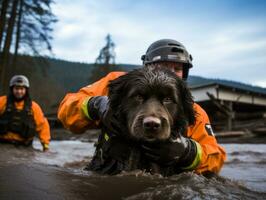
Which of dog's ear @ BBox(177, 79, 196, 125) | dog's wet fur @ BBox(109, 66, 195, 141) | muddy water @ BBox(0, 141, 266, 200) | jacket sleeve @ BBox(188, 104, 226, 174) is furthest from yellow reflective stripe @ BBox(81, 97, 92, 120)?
jacket sleeve @ BBox(188, 104, 226, 174)

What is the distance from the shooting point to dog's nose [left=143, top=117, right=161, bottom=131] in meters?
3.53

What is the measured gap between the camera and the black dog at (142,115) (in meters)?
3.72

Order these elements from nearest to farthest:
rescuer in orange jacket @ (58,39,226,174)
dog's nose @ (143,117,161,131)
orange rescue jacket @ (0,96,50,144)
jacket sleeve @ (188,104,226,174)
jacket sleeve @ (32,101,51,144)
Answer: dog's nose @ (143,117,161,131) < rescuer in orange jacket @ (58,39,226,174) < jacket sleeve @ (188,104,226,174) < orange rescue jacket @ (0,96,50,144) < jacket sleeve @ (32,101,51,144)

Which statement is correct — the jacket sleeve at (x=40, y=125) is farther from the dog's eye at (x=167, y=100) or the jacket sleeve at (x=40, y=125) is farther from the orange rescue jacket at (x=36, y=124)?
the dog's eye at (x=167, y=100)

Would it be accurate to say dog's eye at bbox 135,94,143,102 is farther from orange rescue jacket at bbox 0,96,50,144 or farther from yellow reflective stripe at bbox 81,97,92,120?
orange rescue jacket at bbox 0,96,50,144

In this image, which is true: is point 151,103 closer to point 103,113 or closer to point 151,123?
point 151,123

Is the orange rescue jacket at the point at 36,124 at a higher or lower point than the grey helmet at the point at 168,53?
lower

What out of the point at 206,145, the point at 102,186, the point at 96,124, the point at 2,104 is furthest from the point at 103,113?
the point at 2,104

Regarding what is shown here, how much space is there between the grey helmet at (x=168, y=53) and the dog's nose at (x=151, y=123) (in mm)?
1861

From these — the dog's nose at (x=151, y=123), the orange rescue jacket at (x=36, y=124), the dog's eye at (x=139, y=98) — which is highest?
the dog's eye at (x=139, y=98)

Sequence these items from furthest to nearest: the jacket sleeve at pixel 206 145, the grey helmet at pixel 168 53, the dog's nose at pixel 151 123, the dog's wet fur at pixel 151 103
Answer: the grey helmet at pixel 168 53, the jacket sleeve at pixel 206 145, the dog's wet fur at pixel 151 103, the dog's nose at pixel 151 123

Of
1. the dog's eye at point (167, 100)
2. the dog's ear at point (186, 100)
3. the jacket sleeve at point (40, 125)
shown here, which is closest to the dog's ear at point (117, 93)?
the dog's eye at point (167, 100)

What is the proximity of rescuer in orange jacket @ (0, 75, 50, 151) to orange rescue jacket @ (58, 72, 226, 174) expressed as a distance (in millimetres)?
6856

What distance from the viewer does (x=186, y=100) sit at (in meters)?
4.29
